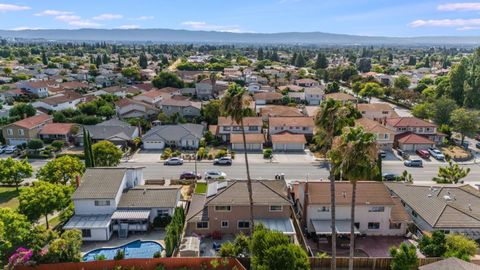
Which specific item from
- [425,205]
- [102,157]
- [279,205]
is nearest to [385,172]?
[425,205]

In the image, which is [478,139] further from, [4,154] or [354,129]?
[4,154]

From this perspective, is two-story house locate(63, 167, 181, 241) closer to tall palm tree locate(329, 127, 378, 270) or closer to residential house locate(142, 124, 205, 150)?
tall palm tree locate(329, 127, 378, 270)

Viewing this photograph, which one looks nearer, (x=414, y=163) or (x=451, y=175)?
(x=451, y=175)

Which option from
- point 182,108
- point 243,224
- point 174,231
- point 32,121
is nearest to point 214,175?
point 243,224

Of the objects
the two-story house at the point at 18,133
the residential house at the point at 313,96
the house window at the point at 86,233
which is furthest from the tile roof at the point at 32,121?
the residential house at the point at 313,96

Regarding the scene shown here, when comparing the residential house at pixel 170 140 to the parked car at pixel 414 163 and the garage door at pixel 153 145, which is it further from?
the parked car at pixel 414 163

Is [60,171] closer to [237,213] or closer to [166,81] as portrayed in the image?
[237,213]
